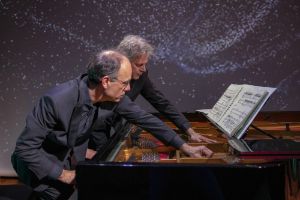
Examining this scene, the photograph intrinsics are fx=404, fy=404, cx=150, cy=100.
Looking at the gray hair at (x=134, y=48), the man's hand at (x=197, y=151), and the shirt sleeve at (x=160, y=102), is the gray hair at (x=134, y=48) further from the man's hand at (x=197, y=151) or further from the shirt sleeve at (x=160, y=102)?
the man's hand at (x=197, y=151)

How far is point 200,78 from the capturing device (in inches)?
133

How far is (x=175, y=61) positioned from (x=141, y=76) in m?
1.01

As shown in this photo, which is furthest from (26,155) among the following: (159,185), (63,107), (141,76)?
(141,76)

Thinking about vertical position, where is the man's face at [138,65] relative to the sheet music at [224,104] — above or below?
above

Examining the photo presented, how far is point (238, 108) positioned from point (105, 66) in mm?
706

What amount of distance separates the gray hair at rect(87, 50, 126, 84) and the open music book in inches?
24.1

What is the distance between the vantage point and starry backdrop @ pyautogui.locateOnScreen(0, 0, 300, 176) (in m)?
3.27

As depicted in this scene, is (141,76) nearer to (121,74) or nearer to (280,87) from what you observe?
(121,74)

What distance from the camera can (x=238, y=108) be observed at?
1990 millimetres

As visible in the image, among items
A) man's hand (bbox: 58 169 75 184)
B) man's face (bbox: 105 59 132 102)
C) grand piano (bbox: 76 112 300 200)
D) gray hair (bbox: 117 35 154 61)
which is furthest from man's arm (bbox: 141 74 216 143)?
grand piano (bbox: 76 112 300 200)

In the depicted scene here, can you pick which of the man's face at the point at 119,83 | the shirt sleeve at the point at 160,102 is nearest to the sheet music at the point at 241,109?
the shirt sleeve at the point at 160,102

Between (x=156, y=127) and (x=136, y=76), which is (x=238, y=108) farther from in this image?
Answer: (x=136, y=76)

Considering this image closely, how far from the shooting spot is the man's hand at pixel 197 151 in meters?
1.84

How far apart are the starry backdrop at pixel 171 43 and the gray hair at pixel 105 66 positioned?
1656mm
